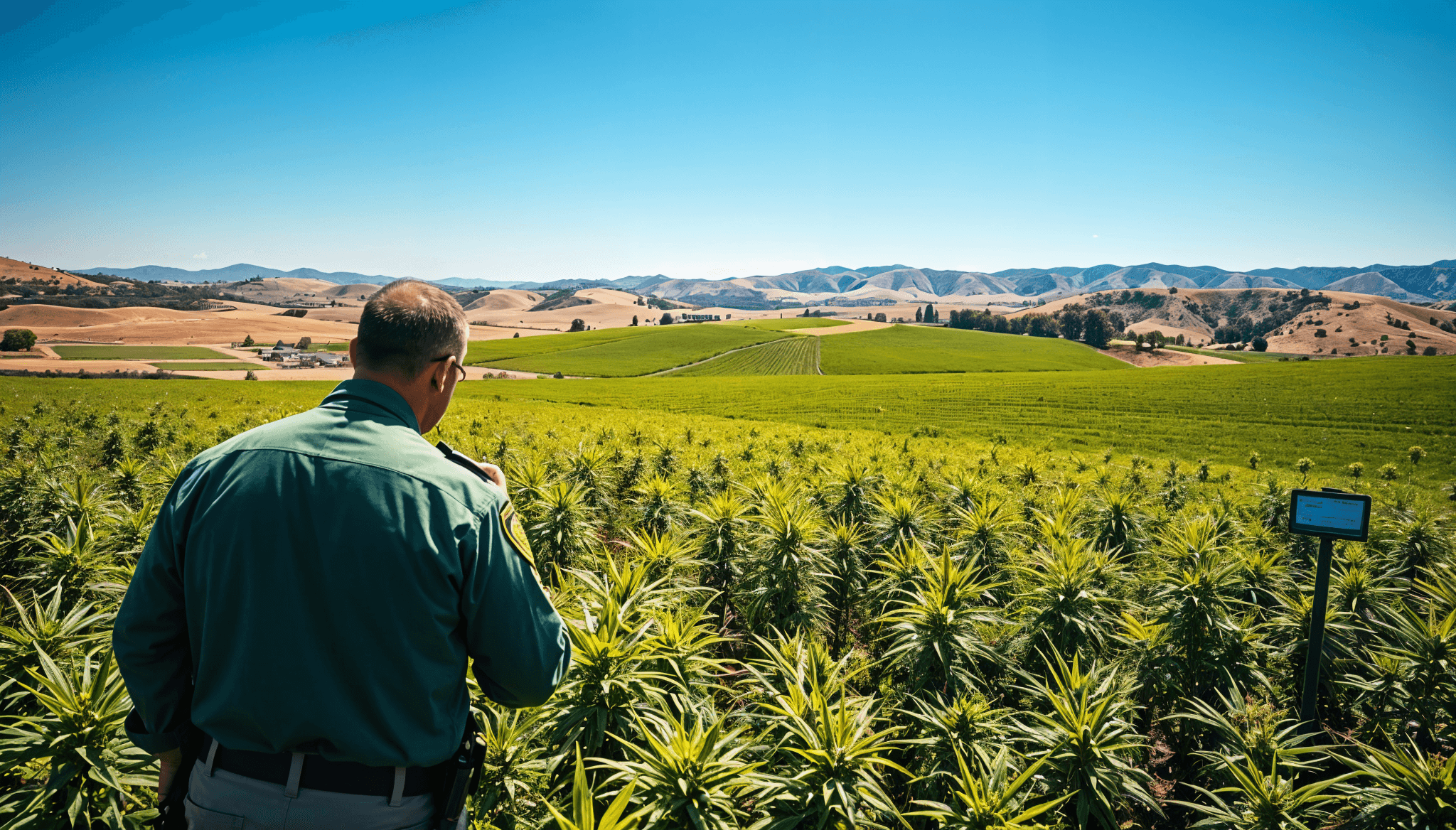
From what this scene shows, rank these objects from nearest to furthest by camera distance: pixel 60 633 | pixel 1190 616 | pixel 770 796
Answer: pixel 770 796 < pixel 60 633 < pixel 1190 616

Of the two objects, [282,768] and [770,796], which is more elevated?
[282,768]

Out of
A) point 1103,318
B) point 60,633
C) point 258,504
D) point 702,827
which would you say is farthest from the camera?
point 1103,318

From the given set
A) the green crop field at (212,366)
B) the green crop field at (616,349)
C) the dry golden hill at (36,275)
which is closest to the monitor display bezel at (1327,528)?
the green crop field at (616,349)

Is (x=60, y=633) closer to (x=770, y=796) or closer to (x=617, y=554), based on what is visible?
(x=770, y=796)

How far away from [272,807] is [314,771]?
0.17 m

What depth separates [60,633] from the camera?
376cm

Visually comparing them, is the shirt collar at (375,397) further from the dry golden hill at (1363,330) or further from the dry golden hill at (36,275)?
the dry golden hill at (36,275)

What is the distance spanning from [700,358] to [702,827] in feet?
300

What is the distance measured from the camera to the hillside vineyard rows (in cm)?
307

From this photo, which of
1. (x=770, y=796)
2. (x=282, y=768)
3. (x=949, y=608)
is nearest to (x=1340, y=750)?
(x=949, y=608)

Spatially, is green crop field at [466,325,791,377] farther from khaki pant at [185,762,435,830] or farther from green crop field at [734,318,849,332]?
khaki pant at [185,762,435,830]

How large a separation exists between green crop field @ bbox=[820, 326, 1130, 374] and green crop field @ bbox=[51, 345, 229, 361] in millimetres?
90575

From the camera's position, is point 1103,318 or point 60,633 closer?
point 60,633

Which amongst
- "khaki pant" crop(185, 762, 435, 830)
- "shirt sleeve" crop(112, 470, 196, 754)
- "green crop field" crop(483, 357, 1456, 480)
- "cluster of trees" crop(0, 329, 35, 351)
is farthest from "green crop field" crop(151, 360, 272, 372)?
"khaki pant" crop(185, 762, 435, 830)
